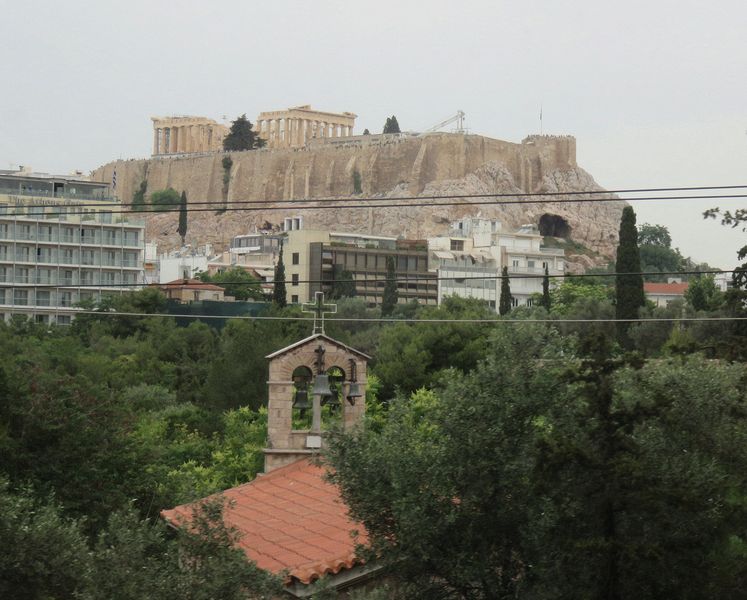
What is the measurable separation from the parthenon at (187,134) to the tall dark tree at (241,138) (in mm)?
14137

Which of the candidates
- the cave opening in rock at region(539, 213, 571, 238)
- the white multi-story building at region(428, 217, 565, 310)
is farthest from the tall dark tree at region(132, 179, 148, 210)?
the cave opening in rock at region(539, 213, 571, 238)

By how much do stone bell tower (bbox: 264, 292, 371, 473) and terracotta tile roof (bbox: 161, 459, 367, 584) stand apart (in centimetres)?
22

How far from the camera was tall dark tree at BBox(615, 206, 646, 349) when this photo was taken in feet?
170

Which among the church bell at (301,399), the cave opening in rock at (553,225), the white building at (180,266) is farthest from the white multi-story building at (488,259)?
the church bell at (301,399)

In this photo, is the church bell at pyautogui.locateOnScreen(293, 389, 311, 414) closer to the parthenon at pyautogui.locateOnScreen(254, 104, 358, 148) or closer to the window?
the window

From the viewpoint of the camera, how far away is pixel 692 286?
2859 inches

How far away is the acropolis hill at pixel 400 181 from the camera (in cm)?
13675

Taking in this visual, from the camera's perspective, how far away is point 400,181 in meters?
143

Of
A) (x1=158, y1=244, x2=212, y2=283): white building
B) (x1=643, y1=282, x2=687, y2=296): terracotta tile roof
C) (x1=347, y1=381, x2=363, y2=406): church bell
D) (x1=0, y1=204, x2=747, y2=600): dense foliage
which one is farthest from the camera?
(x1=158, y1=244, x2=212, y2=283): white building

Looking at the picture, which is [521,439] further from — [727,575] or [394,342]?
[394,342]

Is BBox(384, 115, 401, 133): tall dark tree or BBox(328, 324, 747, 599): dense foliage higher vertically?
BBox(384, 115, 401, 133): tall dark tree

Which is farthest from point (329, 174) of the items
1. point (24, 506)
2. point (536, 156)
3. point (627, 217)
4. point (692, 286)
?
point (24, 506)

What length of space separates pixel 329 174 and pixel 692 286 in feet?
264

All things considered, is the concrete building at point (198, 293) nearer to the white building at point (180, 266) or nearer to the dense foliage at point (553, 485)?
the white building at point (180, 266)
